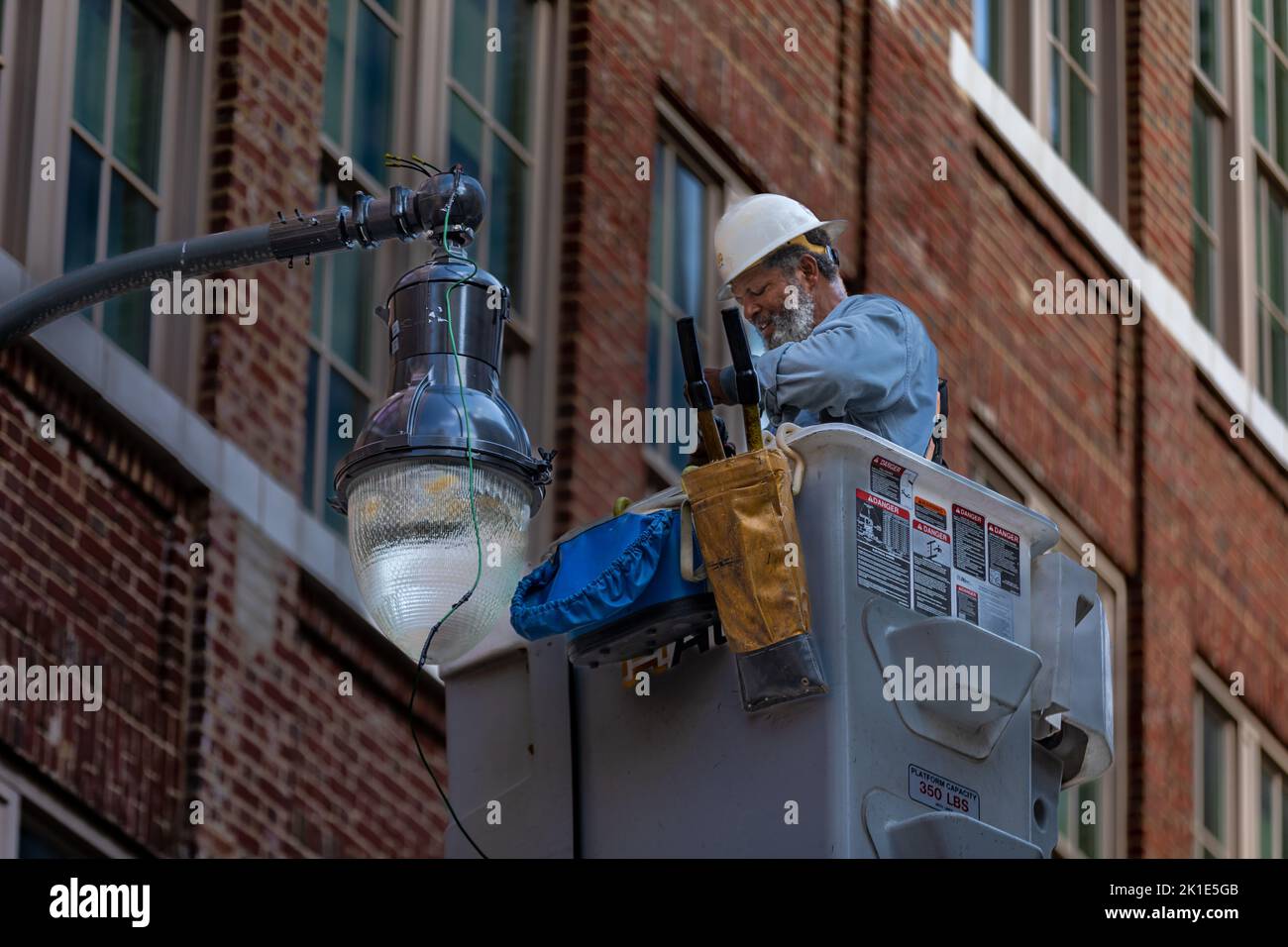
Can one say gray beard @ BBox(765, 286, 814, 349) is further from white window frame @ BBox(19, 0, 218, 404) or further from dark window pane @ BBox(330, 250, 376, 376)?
dark window pane @ BBox(330, 250, 376, 376)

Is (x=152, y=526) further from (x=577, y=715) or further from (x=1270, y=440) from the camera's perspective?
(x=1270, y=440)

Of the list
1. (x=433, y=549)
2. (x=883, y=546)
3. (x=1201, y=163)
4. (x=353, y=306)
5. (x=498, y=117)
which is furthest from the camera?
(x=1201, y=163)

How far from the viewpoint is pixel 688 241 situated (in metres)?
16.4

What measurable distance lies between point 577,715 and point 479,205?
1.42m

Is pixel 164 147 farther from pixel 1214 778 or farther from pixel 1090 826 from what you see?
pixel 1214 778

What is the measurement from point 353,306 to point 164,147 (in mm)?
1293

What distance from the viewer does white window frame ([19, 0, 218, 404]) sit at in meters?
12.1

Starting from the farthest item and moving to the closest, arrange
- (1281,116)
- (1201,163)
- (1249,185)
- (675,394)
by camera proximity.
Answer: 1. (1281,116)
2. (1249,185)
3. (1201,163)
4. (675,394)

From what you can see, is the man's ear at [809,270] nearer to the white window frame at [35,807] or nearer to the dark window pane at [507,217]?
the white window frame at [35,807]

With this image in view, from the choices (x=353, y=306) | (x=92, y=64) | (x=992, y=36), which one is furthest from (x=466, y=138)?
(x=992, y=36)

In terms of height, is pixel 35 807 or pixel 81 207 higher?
pixel 81 207

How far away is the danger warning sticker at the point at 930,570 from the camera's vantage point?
8570 mm

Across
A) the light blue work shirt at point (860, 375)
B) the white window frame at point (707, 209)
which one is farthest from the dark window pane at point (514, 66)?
the light blue work shirt at point (860, 375)
